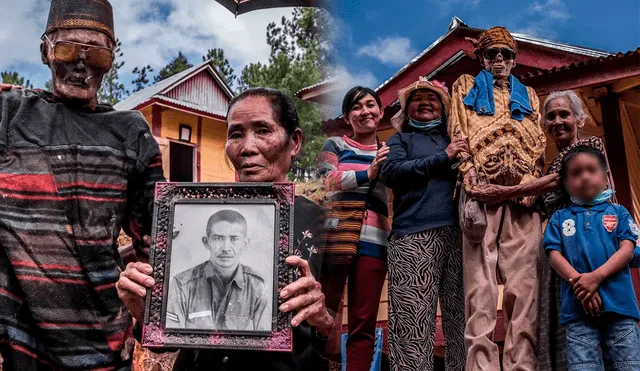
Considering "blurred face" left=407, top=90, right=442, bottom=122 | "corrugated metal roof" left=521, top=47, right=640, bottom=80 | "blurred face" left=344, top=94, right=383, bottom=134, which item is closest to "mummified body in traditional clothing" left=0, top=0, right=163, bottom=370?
"blurred face" left=344, top=94, right=383, bottom=134

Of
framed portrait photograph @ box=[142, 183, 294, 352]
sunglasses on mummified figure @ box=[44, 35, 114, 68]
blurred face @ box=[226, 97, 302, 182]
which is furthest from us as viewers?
sunglasses on mummified figure @ box=[44, 35, 114, 68]

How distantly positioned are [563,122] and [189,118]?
70.0 inches

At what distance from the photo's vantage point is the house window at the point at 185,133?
1999 millimetres

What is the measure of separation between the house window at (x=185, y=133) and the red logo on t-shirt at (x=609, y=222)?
1693 mm

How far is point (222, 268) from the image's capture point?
1345 millimetres

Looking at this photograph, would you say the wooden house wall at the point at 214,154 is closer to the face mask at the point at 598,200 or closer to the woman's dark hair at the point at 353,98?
the woman's dark hair at the point at 353,98

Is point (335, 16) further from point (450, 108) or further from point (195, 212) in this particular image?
point (450, 108)

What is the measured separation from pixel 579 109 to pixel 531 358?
114 cm

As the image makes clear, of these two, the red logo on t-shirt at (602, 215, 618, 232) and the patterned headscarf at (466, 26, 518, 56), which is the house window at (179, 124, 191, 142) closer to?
the patterned headscarf at (466, 26, 518, 56)

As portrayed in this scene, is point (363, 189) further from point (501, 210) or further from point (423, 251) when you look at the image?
point (501, 210)

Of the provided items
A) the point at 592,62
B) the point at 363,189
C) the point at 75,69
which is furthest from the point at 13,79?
the point at 592,62

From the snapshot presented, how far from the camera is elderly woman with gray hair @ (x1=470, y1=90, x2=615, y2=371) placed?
271 cm

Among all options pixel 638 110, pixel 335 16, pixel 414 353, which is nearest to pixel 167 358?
pixel 414 353

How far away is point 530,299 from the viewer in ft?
8.96
